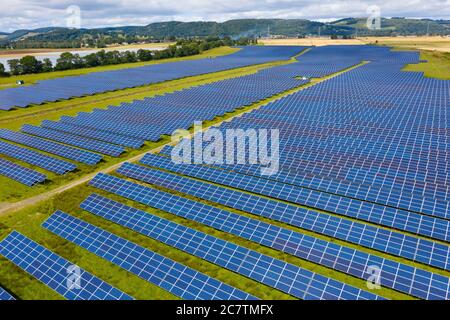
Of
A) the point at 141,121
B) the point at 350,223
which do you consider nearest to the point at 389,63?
the point at 141,121

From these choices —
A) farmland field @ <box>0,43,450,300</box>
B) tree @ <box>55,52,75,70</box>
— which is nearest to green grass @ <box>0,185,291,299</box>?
farmland field @ <box>0,43,450,300</box>

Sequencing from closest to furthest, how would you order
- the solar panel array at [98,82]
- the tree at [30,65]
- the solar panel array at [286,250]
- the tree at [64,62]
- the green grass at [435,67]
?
the solar panel array at [286,250] < the solar panel array at [98,82] < the green grass at [435,67] < the tree at [30,65] < the tree at [64,62]

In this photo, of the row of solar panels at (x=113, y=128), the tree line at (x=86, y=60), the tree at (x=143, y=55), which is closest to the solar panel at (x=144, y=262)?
the row of solar panels at (x=113, y=128)

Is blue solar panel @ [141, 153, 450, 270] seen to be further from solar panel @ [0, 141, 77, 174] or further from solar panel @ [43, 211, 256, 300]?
solar panel @ [0, 141, 77, 174]

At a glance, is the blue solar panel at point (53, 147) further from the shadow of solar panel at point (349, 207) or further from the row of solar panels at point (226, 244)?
the shadow of solar panel at point (349, 207)

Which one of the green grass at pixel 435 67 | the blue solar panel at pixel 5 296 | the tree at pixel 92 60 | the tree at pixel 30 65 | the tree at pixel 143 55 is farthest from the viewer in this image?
the tree at pixel 143 55

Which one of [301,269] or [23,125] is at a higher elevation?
[23,125]
